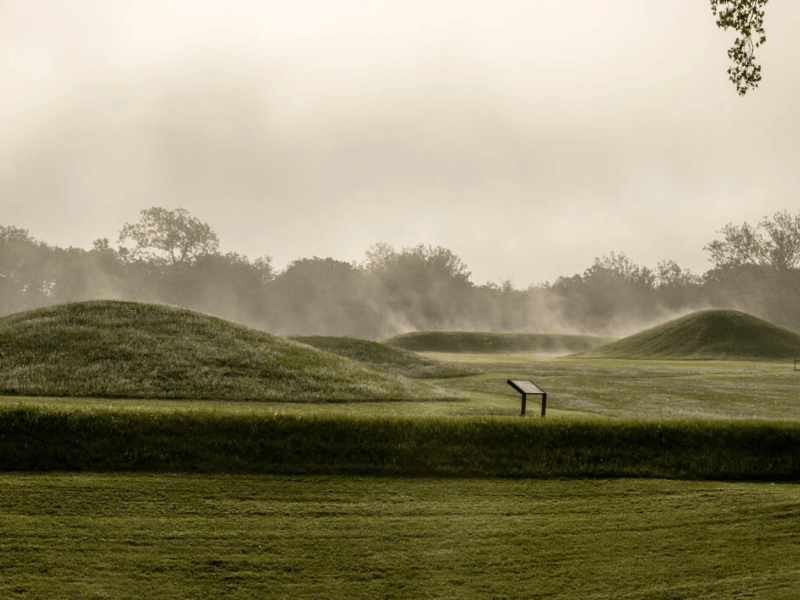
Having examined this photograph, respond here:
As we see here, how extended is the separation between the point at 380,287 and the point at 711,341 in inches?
2632

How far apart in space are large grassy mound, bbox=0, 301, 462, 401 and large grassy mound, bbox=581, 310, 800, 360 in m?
43.0

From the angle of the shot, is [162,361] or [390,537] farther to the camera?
[162,361]

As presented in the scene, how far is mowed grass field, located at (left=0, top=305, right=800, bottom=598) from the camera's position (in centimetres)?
602

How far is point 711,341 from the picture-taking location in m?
59.3

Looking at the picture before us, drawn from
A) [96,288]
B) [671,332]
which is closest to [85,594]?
[671,332]

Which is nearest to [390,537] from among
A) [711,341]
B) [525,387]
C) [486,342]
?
[525,387]

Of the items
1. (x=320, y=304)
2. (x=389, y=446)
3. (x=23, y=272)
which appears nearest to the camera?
(x=389, y=446)

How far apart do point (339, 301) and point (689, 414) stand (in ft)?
329

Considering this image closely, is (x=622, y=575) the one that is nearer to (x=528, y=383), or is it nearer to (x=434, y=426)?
(x=434, y=426)

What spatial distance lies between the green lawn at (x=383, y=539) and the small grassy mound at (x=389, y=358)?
857 inches

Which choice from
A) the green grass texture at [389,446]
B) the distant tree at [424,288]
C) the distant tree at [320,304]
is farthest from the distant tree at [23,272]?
the green grass texture at [389,446]

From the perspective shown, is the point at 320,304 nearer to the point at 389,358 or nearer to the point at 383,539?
the point at 389,358

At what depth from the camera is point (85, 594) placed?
5629 mm

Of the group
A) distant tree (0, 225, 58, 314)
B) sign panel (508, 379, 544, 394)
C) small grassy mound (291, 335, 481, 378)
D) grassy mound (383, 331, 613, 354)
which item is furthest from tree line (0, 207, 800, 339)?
sign panel (508, 379, 544, 394)
